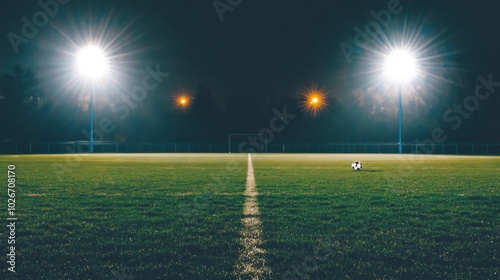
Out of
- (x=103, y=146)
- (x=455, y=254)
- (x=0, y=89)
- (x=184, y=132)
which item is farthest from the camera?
(x=184, y=132)

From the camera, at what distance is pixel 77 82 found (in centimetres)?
5472

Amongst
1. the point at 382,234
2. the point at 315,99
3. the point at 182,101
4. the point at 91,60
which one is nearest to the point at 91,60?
the point at 91,60

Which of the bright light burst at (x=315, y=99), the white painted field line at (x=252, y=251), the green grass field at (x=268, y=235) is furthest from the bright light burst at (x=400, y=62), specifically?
the white painted field line at (x=252, y=251)

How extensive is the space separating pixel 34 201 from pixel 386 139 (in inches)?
1874

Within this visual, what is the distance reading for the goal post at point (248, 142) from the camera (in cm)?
5303

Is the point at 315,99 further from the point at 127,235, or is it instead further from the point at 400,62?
the point at 127,235

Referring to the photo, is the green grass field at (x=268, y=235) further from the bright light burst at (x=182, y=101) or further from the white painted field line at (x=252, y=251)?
the bright light burst at (x=182, y=101)

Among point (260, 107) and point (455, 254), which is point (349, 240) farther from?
point (260, 107)

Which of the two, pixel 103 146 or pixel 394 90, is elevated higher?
pixel 394 90

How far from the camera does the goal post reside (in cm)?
5303

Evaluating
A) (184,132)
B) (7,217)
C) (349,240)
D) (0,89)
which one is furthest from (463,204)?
(0,89)

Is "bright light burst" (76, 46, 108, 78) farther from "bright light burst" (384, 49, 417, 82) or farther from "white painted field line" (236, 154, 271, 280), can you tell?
"white painted field line" (236, 154, 271, 280)

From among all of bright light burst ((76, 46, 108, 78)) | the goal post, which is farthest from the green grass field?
the goal post

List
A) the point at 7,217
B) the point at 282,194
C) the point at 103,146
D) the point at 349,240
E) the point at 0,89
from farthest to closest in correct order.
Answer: the point at 0,89
the point at 103,146
the point at 282,194
the point at 7,217
the point at 349,240
